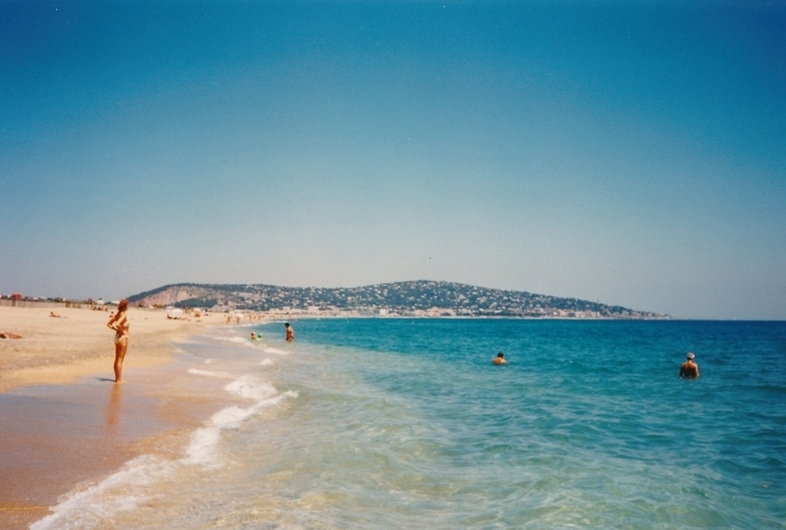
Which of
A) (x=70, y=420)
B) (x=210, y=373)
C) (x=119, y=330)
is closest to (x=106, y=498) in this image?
(x=70, y=420)

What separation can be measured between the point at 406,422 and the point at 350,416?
1381mm

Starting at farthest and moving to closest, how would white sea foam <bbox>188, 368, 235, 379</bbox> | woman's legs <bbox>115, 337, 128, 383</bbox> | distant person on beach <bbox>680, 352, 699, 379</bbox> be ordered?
distant person on beach <bbox>680, 352, 699, 379</bbox> → white sea foam <bbox>188, 368, 235, 379</bbox> → woman's legs <bbox>115, 337, 128, 383</bbox>

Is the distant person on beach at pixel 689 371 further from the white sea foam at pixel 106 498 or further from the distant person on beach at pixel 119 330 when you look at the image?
the white sea foam at pixel 106 498

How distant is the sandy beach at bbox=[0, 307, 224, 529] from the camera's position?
18.3 feet

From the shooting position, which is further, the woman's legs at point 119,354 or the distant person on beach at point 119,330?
the woman's legs at point 119,354

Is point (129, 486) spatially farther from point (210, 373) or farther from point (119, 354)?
point (210, 373)

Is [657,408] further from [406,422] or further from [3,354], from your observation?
[3,354]

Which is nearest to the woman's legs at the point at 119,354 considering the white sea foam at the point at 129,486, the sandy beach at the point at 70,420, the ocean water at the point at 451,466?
the sandy beach at the point at 70,420

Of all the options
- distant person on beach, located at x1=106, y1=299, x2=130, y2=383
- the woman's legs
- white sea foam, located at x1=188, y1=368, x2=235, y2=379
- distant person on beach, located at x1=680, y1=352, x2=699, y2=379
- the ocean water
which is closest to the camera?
the ocean water

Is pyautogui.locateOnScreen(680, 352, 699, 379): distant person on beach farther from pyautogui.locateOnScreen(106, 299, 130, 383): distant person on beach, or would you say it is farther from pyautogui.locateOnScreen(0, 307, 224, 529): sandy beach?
pyautogui.locateOnScreen(106, 299, 130, 383): distant person on beach

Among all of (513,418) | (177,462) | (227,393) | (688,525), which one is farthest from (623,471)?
(227,393)

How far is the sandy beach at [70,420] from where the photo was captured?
557 centimetres

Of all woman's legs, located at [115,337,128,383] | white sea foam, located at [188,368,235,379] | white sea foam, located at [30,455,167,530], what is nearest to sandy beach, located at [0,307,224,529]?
white sea foam, located at [30,455,167,530]

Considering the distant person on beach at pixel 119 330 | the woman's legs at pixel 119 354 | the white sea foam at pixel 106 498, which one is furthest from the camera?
the woman's legs at pixel 119 354
